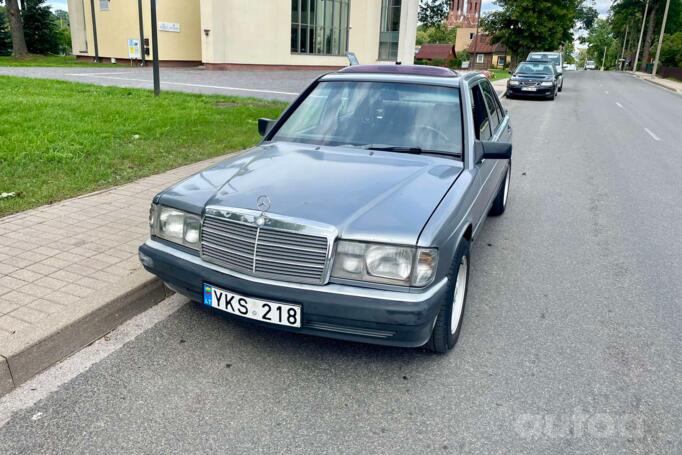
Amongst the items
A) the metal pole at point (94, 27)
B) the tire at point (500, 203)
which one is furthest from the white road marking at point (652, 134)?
the metal pole at point (94, 27)

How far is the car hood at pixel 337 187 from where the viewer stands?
9.50 ft

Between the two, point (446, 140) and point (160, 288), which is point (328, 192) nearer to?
point (446, 140)

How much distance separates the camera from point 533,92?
21672 millimetres

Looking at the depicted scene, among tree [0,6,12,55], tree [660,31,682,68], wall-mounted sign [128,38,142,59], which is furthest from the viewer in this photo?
tree [660,31,682,68]

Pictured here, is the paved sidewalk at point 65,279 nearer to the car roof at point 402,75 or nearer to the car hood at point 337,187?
the car hood at point 337,187

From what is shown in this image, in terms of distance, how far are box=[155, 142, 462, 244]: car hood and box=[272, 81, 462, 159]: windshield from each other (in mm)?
178

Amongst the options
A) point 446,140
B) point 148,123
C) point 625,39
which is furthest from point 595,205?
point 625,39

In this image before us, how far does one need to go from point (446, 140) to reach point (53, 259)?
3089mm

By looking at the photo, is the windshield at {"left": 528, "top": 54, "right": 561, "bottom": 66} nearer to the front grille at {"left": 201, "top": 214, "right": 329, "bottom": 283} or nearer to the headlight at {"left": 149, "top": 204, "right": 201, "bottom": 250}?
the headlight at {"left": 149, "top": 204, "right": 201, "bottom": 250}

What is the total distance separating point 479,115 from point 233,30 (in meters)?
28.2

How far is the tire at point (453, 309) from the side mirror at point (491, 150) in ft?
2.86

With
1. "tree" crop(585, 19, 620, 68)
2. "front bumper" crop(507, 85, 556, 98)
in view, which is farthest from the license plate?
"tree" crop(585, 19, 620, 68)

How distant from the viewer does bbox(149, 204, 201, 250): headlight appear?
10.4 ft

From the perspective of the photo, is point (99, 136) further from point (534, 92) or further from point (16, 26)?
point (16, 26)
